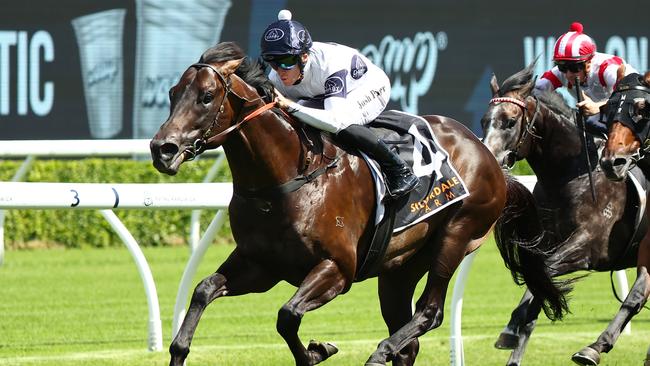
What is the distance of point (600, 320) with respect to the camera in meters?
7.81

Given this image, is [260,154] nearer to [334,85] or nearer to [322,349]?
[334,85]

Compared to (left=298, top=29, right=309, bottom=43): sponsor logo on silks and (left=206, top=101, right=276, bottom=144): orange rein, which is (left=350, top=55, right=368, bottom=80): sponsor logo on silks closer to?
(left=298, top=29, right=309, bottom=43): sponsor logo on silks

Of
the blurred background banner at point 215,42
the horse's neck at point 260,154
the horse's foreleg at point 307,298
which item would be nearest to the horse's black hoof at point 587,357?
the horse's foreleg at point 307,298

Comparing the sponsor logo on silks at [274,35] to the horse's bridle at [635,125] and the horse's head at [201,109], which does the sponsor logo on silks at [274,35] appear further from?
the horse's bridle at [635,125]

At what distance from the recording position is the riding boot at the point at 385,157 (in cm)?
495

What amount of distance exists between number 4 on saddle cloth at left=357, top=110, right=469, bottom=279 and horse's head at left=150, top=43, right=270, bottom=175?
2.35 ft

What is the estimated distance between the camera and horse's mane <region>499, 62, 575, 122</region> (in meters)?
6.32

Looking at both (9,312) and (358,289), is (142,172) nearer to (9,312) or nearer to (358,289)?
(358,289)

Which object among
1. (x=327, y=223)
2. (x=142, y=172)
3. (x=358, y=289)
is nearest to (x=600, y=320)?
(x=358, y=289)

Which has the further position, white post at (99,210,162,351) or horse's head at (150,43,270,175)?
white post at (99,210,162,351)

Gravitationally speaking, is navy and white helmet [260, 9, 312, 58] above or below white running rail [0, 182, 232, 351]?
above

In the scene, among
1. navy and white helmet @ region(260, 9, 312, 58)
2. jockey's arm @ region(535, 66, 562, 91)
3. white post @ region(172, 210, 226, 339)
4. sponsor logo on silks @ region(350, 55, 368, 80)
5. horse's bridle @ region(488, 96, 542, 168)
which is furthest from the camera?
jockey's arm @ region(535, 66, 562, 91)

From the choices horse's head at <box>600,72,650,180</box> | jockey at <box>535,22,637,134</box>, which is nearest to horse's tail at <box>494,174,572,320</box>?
jockey at <box>535,22,637,134</box>

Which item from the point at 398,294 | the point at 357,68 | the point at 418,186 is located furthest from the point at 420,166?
the point at 398,294
